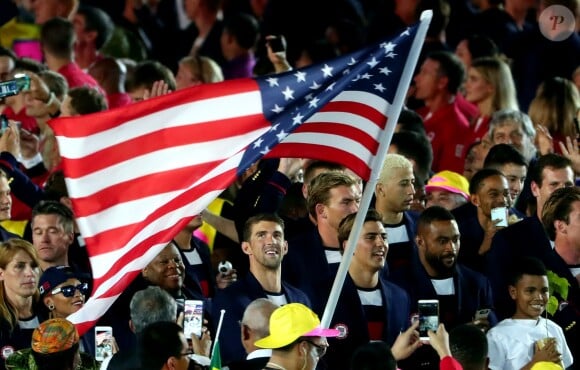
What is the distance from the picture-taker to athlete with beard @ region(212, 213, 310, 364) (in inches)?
478

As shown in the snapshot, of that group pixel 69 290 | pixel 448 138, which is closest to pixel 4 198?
pixel 69 290

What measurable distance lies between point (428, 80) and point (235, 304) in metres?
5.88

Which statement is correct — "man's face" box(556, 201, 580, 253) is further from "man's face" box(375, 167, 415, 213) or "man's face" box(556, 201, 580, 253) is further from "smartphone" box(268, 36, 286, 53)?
"smartphone" box(268, 36, 286, 53)

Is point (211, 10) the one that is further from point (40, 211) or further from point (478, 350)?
point (478, 350)

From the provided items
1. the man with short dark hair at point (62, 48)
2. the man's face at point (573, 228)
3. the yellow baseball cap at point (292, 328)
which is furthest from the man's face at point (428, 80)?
the yellow baseball cap at point (292, 328)

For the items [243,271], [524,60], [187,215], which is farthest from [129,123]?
[524,60]

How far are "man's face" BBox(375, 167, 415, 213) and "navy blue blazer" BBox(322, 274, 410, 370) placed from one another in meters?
1.14

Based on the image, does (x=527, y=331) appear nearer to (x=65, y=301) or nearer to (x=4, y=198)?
(x=65, y=301)

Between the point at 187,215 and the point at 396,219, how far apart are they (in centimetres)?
363

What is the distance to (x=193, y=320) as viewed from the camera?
11.8 meters

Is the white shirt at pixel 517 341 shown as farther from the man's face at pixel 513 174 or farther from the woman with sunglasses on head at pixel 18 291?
the woman with sunglasses on head at pixel 18 291

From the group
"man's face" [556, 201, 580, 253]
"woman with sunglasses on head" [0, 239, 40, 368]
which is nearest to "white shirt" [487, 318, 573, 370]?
"man's face" [556, 201, 580, 253]

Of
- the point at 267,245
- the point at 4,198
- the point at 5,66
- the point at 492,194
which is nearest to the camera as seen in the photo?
the point at 267,245

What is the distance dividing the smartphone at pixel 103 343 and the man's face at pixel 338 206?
2.12 meters
